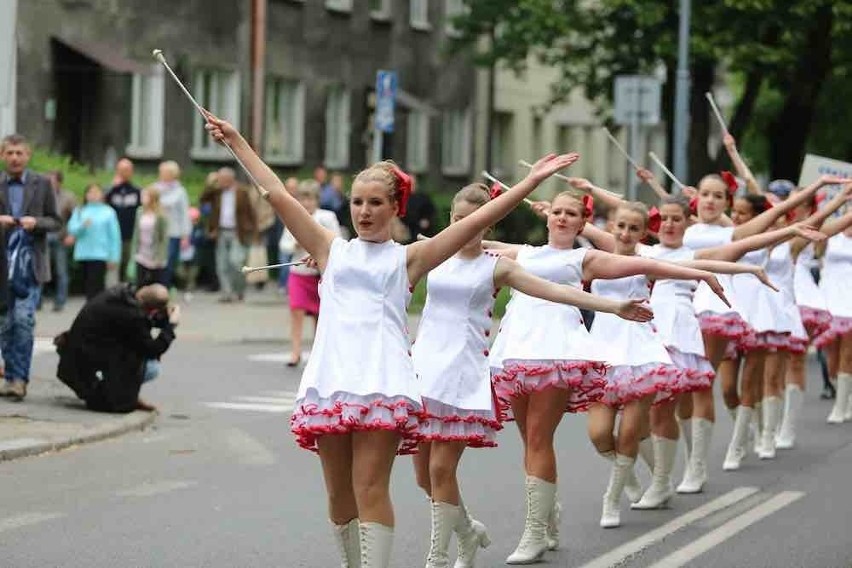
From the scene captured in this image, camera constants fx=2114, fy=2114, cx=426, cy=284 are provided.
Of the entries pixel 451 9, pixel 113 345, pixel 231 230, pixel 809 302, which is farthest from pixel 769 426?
pixel 451 9

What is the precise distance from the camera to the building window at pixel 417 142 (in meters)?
46.8

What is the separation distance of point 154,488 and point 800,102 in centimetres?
2990

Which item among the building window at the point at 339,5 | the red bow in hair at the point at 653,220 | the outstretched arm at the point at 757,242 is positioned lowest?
the outstretched arm at the point at 757,242

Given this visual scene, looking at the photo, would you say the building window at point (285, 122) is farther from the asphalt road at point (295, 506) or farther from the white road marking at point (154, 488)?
the white road marking at point (154, 488)

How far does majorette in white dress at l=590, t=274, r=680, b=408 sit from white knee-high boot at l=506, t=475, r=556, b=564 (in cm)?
147

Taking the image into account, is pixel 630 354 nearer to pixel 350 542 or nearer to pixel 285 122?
pixel 350 542

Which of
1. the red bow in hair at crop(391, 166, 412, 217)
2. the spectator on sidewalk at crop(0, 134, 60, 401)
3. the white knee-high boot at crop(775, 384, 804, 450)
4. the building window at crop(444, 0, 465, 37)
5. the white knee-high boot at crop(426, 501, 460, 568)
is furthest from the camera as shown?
the building window at crop(444, 0, 465, 37)

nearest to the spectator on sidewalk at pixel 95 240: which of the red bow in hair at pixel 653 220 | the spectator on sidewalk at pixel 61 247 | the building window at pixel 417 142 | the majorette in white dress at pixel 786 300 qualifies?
the spectator on sidewalk at pixel 61 247

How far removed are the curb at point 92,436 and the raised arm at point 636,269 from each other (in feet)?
15.9

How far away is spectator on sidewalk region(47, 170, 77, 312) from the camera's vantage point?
25.0m

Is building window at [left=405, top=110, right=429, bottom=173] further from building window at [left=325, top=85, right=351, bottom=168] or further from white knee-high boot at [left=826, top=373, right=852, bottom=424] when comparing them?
→ white knee-high boot at [left=826, top=373, right=852, bottom=424]

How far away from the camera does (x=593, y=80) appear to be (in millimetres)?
41750

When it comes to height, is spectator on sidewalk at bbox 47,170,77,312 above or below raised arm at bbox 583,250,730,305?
below

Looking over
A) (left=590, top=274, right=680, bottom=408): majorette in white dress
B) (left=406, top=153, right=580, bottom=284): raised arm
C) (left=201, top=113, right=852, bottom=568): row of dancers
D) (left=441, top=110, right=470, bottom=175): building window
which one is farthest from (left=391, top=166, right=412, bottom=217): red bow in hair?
(left=441, top=110, right=470, bottom=175): building window
